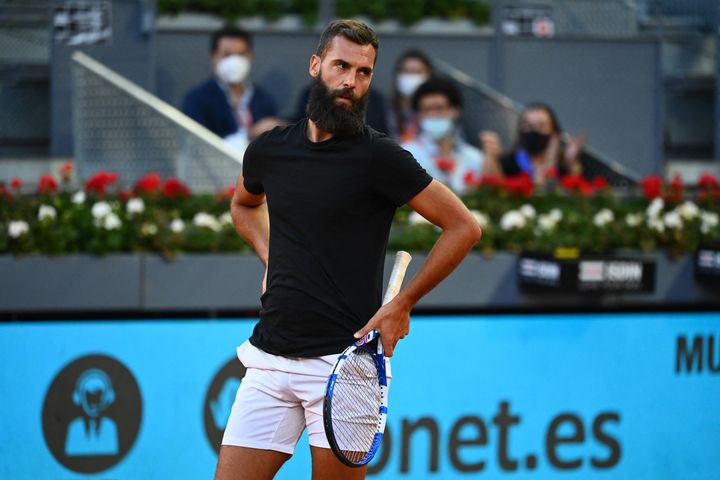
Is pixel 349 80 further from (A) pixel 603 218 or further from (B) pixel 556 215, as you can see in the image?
(A) pixel 603 218

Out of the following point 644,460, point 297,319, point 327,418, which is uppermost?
point 297,319

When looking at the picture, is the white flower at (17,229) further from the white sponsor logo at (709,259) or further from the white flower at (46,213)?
the white sponsor logo at (709,259)

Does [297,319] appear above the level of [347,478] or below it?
above

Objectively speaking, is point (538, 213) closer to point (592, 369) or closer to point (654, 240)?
point (654, 240)

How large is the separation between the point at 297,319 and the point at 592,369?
326 centimetres

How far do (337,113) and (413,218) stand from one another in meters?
3.48

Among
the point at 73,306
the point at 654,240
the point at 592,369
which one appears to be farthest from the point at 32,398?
the point at 654,240

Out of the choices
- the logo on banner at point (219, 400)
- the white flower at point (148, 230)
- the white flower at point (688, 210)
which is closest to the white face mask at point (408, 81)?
the white flower at point (688, 210)

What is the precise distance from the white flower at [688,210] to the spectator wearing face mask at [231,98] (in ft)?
9.56

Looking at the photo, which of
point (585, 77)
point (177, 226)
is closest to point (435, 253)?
point (177, 226)

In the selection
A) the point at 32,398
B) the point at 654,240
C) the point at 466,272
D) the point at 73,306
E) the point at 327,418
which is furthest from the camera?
the point at 654,240

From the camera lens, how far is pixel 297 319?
3.71 m

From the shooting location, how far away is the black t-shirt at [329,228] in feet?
11.9

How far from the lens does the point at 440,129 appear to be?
Result: 8508 millimetres
